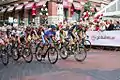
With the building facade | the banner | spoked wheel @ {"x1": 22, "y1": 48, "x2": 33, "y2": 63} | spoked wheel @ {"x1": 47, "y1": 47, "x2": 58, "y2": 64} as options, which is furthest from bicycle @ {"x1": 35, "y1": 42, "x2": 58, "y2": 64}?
the building facade

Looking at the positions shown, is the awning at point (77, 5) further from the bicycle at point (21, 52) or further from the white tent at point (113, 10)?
the bicycle at point (21, 52)

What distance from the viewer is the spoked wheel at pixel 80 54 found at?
14.9 metres

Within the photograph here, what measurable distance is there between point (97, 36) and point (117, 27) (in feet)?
4.83

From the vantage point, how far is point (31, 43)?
1617 centimetres

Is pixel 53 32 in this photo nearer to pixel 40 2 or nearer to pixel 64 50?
pixel 64 50

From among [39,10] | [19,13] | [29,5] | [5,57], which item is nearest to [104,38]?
[5,57]

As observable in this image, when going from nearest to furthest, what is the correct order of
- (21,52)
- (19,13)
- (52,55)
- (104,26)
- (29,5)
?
(52,55) < (21,52) < (104,26) < (29,5) < (19,13)

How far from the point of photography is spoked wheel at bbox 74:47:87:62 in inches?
587

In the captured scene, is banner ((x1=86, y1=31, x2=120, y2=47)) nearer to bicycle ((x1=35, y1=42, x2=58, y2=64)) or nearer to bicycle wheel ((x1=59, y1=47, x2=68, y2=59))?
bicycle wheel ((x1=59, y1=47, x2=68, y2=59))

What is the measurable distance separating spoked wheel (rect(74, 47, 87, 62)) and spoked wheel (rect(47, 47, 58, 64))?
139cm

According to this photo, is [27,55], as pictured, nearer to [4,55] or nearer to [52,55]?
[4,55]

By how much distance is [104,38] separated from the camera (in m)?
21.5

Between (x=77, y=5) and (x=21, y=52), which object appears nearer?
(x=21, y=52)

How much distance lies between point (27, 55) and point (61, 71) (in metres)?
3.48
